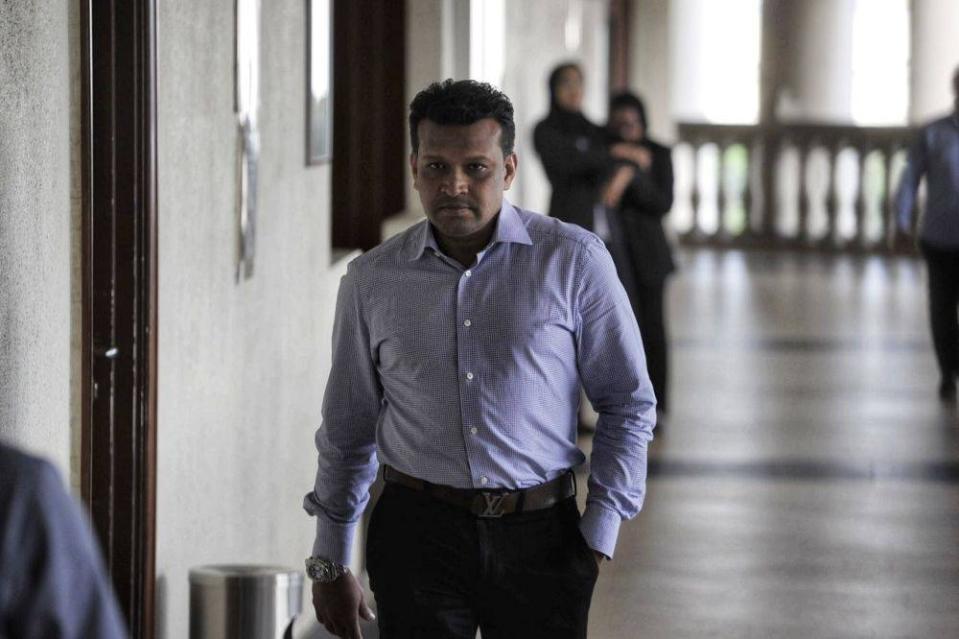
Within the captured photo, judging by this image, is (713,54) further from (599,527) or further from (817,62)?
(599,527)

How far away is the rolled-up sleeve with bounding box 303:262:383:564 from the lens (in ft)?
9.73

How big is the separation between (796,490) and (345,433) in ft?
14.6

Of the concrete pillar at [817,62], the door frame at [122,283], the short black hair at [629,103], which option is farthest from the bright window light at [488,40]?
the concrete pillar at [817,62]

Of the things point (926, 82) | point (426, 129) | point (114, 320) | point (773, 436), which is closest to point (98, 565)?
point (426, 129)

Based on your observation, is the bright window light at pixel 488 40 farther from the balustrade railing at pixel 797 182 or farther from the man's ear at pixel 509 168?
the balustrade railing at pixel 797 182

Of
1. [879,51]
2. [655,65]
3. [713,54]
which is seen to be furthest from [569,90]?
[713,54]

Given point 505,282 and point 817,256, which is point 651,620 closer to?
point 505,282

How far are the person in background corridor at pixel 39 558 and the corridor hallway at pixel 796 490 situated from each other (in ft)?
13.1

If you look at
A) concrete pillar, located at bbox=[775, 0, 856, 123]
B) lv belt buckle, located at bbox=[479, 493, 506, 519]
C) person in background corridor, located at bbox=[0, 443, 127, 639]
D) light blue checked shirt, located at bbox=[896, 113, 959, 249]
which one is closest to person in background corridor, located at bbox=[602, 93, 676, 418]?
light blue checked shirt, located at bbox=[896, 113, 959, 249]

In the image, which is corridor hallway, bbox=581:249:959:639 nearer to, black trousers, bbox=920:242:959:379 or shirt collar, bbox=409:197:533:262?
black trousers, bbox=920:242:959:379

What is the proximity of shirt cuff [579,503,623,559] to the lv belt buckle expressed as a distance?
15 cm

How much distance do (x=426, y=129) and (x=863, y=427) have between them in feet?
20.0

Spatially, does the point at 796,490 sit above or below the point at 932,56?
below

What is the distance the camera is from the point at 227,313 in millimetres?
3943
